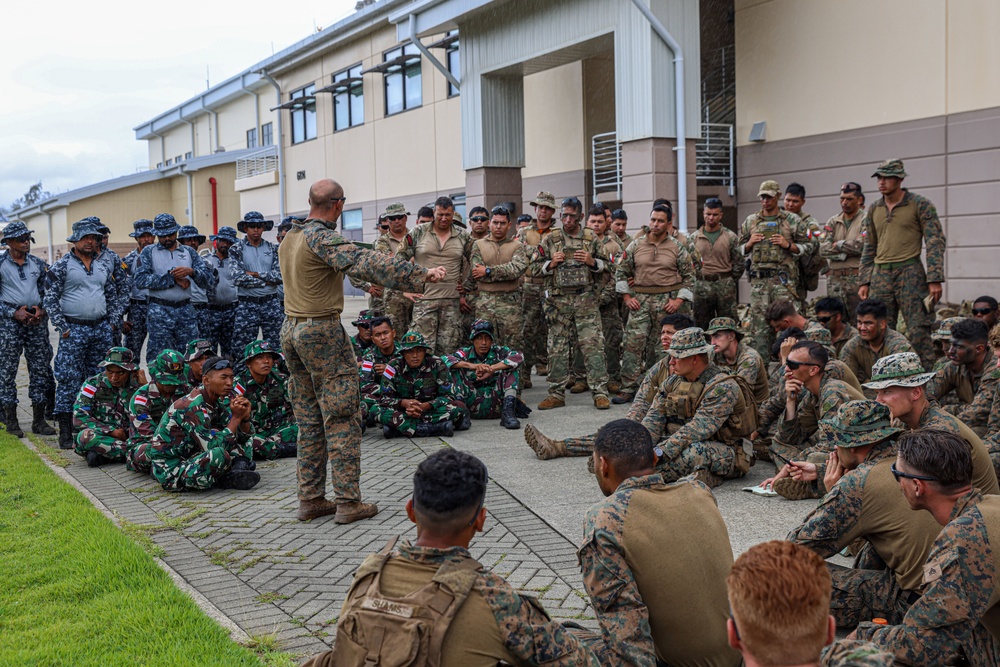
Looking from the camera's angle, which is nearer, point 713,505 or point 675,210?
point 713,505

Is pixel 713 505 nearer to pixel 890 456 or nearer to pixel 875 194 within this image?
pixel 890 456

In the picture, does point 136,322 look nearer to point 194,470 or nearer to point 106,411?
point 106,411

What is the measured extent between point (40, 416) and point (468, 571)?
28.8 feet

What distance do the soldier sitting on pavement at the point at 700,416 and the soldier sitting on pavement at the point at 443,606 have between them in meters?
3.73

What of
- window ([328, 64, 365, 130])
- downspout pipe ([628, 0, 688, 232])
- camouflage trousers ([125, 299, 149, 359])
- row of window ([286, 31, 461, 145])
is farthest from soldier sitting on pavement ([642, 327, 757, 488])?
window ([328, 64, 365, 130])

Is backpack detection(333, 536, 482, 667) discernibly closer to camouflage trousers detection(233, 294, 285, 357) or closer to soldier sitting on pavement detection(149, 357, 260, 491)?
soldier sitting on pavement detection(149, 357, 260, 491)

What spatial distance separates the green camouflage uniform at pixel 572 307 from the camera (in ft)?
33.0

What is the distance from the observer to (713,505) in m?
3.77

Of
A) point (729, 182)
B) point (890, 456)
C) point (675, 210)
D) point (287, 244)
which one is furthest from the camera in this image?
point (729, 182)

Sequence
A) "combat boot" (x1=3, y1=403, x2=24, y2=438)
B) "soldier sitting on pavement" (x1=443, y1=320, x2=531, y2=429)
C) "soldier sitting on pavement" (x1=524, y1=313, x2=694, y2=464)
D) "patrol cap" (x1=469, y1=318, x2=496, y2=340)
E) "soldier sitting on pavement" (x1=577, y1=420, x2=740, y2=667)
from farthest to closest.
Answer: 1. "combat boot" (x1=3, y1=403, x2=24, y2=438)
2. "patrol cap" (x1=469, y1=318, x2=496, y2=340)
3. "soldier sitting on pavement" (x1=443, y1=320, x2=531, y2=429)
4. "soldier sitting on pavement" (x1=524, y1=313, x2=694, y2=464)
5. "soldier sitting on pavement" (x1=577, y1=420, x2=740, y2=667)

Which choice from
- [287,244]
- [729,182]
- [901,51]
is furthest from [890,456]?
[729,182]

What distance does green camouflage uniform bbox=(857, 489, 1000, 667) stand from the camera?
332 cm

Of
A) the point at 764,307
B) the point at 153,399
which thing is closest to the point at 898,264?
the point at 764,307

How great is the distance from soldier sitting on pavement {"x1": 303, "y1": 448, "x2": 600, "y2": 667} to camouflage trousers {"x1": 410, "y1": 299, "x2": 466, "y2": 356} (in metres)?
7.14
